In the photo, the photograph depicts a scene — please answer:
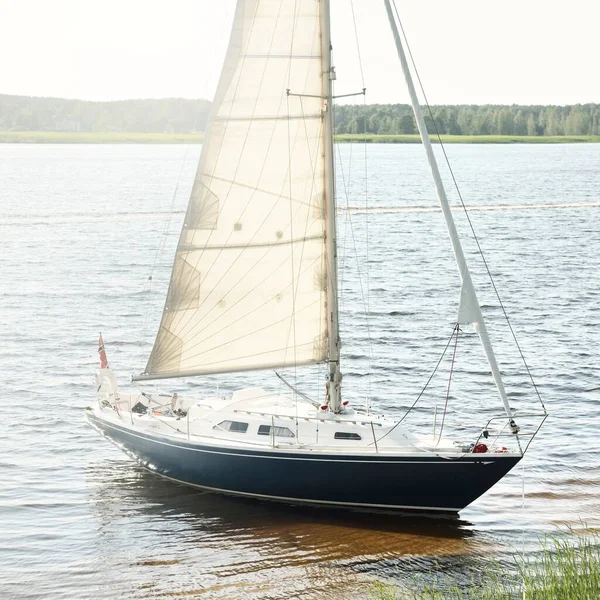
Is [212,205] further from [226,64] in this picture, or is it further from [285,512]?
[285,512]

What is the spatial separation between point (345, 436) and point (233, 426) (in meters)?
3.10

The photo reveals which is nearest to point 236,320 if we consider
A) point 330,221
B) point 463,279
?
point 330,221

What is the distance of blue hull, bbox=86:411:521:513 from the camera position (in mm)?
26453

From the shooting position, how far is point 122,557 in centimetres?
2678

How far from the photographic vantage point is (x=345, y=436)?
88.8ft

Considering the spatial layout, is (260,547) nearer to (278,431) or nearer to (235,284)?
(278,431)

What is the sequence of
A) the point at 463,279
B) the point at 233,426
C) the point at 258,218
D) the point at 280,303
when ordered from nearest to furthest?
1. the point at 463,279
2. the point at 258,218
3. the point at 280,303
4. the point at 233,426

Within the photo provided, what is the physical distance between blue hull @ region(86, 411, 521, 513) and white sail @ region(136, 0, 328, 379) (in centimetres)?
237

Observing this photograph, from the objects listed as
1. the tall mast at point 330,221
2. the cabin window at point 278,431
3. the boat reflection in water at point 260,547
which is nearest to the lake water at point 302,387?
the boat reflection in water at point 260,547

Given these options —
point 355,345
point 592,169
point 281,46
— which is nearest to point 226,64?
point 281,46

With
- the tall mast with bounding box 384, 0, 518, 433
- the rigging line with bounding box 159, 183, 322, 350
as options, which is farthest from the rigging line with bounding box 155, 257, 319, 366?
the tall mast with bounding box 384, 0, 518, 433

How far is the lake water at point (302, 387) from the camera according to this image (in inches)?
1024

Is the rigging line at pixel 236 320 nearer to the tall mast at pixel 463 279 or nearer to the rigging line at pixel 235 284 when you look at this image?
the rigging line at pixel 235 284

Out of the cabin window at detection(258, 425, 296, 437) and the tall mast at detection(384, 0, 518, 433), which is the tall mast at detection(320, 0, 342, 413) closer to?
the cabin window at detection(258, 425, 296, 437)
